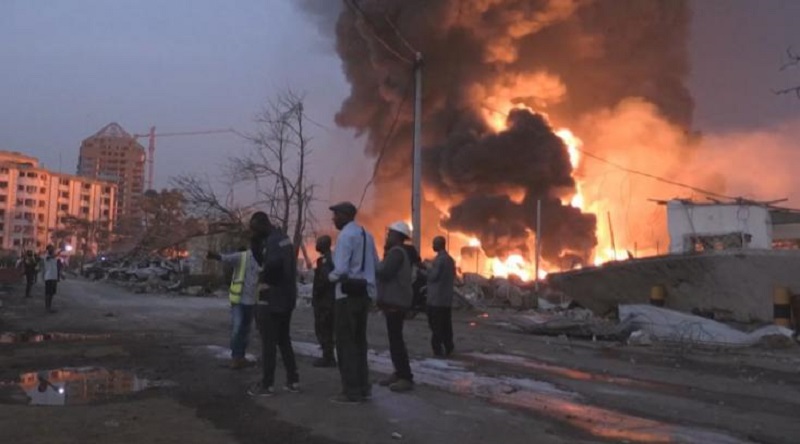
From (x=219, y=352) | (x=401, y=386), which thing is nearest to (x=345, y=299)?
(x=401, y=386)

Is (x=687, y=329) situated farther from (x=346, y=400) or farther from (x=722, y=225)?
(x=722, y=225)

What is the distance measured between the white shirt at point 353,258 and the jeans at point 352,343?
0.11 metres

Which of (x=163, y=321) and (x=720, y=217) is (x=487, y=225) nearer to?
(x=720, y=217)

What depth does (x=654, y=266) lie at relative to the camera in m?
14.3

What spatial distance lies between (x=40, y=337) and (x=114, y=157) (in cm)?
14545

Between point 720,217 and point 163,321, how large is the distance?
15008 millimetres

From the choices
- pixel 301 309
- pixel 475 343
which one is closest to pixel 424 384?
pixel 475 343

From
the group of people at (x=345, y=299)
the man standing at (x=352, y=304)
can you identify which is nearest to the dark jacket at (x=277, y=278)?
the group of people at (x=345, y=299)

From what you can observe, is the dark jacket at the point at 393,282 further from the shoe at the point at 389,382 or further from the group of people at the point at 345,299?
the shoe at the point at 389,382

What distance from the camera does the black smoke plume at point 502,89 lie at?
33.2m

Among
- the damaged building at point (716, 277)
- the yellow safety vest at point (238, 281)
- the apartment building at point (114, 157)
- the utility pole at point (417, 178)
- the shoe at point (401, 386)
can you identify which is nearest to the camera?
the shoe at point (401, 386)

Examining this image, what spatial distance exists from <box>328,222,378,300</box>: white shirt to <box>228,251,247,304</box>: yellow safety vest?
2267 millimetres

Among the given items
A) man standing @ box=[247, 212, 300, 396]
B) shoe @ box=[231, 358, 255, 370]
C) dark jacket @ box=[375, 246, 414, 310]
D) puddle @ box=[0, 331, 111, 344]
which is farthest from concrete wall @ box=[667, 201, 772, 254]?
man standing @ box=[247, 212, 300, 396]

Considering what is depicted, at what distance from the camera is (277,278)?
20.7ft
